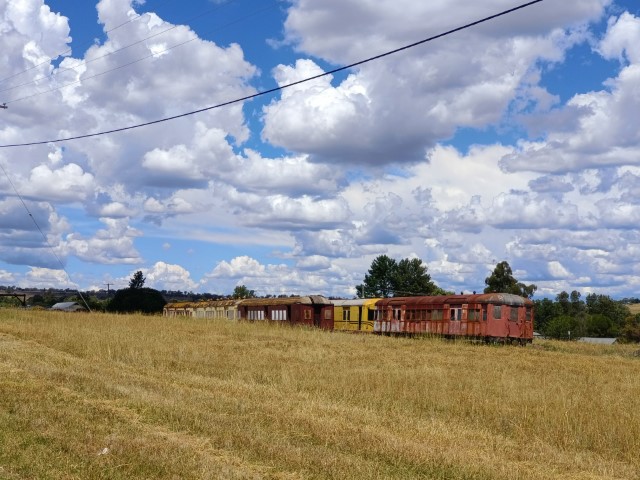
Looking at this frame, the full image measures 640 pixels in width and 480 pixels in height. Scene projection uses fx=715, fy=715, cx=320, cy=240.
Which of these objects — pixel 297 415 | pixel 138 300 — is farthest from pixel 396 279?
pixel 297 415

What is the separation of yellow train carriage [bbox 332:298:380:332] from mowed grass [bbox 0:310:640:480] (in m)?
24.2

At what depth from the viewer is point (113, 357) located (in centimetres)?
2081

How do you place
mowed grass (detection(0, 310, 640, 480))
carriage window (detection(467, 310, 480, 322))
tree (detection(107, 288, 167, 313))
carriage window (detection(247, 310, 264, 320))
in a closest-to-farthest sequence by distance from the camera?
mowed grass (detection(0, 310, 640, 480))
carriage window (detection(467, 310, 480, 322))
carriage window (detection(247, 310, 264, 320))
tree (detection(107, 288, 167, 313))

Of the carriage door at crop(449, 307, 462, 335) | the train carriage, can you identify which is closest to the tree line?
the train carriage

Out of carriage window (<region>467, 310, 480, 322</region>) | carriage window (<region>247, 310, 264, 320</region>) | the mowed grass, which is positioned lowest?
the mowed grass

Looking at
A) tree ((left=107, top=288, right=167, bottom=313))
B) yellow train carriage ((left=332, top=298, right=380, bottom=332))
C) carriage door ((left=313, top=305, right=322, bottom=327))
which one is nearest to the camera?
carriage door ((left=313, top=305, right=322, bottom=327))

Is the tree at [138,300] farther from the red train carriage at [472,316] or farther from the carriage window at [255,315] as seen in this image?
the red train carriage at [472,316]

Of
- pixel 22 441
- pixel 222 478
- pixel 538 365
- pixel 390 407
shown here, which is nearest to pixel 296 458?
pixel 222 478

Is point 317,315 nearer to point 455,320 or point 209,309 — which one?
point 209,309

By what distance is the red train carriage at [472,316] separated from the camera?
3731 cm

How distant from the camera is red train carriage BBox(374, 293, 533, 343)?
122 ft

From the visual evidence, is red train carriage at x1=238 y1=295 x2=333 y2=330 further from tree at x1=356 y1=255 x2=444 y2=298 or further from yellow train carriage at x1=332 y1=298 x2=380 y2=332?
tree at x1=356 y1=255 x2=444 y2=298

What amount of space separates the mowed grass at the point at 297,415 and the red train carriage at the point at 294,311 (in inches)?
909

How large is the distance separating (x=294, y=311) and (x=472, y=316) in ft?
46.6
